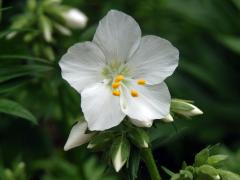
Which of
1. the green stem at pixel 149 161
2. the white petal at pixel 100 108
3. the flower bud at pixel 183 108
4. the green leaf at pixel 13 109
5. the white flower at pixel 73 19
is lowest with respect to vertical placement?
the white flower at pixel 73 19

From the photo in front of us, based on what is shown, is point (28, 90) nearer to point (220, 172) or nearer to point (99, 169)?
point (99, 169)

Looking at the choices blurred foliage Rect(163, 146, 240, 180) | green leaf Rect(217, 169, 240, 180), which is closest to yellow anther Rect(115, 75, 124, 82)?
blurred foliage Rect(163, 146, 240, 180)

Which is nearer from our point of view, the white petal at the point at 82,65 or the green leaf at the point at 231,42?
the white petal at the point at 82,65

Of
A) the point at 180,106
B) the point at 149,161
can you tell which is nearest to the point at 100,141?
the point at 149,161

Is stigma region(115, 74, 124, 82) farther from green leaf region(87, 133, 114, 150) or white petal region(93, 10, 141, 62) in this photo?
green leaf region(87, 133, 114, 150)

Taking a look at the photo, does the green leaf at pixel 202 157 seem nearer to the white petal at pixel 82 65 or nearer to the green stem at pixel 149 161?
the green stem at pixel 149 161

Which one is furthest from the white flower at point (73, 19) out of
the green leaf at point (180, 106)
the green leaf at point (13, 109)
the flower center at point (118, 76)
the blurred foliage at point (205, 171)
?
the blurred foliage at point (205, 171)

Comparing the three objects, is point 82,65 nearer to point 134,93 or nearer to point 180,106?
point 134,93
